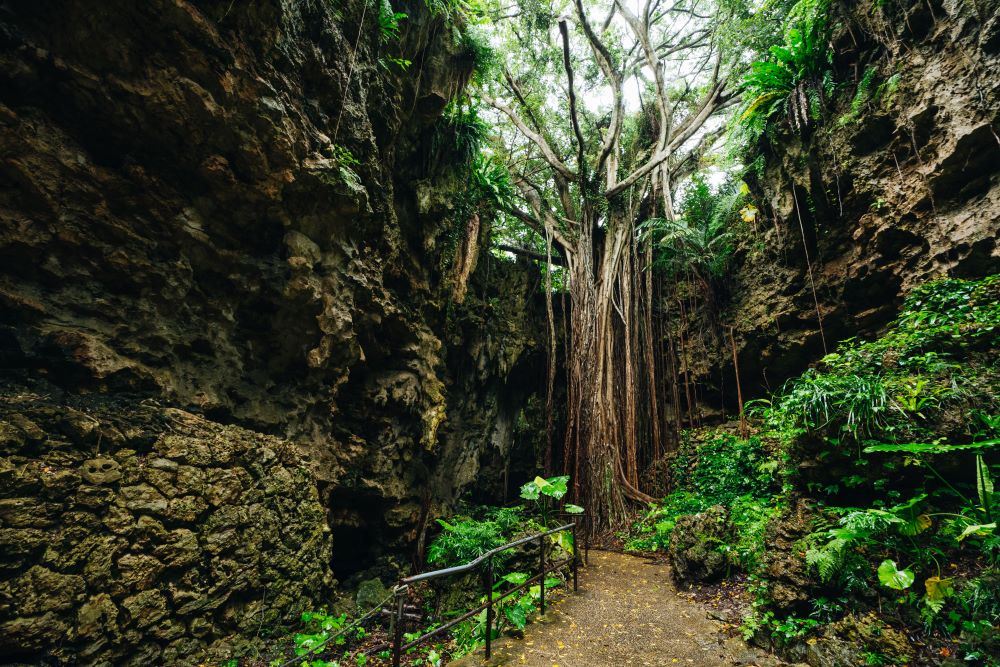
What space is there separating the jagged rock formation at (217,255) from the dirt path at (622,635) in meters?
2.20

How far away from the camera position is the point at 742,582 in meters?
3.66

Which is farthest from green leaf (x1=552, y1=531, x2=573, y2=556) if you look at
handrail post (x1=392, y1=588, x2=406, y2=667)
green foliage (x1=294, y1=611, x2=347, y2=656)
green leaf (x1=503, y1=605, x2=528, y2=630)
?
handrail post (x1=392, y1=588, x2=406, y2=667)

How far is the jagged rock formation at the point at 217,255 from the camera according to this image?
8.22 ft

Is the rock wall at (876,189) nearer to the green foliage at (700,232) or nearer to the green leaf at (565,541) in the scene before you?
the green foliage at (700,232)

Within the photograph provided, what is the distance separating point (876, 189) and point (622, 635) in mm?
5758

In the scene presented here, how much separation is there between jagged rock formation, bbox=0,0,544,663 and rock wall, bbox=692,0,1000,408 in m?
4.95

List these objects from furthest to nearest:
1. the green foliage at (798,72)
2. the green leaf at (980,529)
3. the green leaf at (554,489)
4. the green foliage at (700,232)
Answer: the green foliage at (700,232) < the green foliage at (798,72) < the green leaf at (554,489) < the green leaf at (980,529)

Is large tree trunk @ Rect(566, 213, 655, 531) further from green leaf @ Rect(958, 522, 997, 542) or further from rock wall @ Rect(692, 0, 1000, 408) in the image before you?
green leaf @ Rect(958, 522, 997, 542)

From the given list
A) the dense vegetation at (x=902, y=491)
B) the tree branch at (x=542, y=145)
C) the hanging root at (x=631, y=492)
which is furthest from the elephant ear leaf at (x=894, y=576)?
the tree branch at (x=542, y=145)

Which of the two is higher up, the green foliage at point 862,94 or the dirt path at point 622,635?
the green foliage at point 862,94

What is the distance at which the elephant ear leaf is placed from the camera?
7.15ft

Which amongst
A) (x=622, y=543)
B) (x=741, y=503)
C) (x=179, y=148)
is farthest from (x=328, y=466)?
(x=741, y=503)

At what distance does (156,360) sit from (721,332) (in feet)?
26.6

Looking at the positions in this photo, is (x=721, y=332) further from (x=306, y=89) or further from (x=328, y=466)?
(x=306, y=89)
